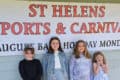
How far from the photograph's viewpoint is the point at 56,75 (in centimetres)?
621

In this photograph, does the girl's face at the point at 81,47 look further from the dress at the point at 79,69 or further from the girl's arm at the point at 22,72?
the girl's arm at the point at 22,72

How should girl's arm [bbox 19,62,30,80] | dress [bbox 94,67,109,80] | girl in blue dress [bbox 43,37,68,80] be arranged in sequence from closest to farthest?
girl's arm [bbox 19,62,30,80], girl in blue dress [bbox 43,37,68,80], dress [bbox 94,67,109,80]

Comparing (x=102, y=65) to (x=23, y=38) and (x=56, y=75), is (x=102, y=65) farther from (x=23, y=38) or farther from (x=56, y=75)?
(x=23, y=38)

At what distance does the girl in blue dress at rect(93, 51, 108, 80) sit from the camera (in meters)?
6.60

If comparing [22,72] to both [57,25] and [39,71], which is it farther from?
[57,25]

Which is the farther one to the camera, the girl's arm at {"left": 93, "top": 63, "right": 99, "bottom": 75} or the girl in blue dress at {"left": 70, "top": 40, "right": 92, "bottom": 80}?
the girl's arm at {"left": 93, "top": 63, "right": 99, "bottom": 75}

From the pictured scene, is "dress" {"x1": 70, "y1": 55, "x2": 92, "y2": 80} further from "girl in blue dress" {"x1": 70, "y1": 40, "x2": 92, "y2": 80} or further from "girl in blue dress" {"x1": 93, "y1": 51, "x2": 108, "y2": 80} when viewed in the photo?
"girl in blue dress" {"x1": 93, "y1": 51, "x2": 108, "y2": 80}

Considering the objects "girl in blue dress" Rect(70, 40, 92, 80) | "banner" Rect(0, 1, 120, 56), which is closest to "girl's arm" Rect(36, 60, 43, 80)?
"banner" Rect(0, 1, 120, 56)

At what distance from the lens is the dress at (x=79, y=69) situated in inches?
252

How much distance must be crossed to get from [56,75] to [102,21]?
4.69ft

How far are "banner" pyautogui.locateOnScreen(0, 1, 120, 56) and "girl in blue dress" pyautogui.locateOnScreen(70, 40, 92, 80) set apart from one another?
18cm

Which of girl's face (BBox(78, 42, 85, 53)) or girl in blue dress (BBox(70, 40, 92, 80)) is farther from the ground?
girl's face (BBox(78, 42, 85, 53))

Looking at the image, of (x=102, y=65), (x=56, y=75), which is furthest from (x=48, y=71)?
(x=102, y=65)

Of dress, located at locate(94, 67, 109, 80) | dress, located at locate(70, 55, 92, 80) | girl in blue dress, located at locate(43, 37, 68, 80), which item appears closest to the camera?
girl in blue dress, located at locate(43, 37, 68, 80)
